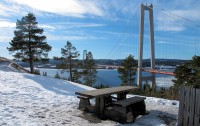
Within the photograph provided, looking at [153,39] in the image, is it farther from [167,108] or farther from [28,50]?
[167,108]

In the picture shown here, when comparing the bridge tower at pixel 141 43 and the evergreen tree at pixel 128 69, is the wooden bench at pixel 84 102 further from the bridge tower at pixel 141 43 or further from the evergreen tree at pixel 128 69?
the evergreen tree at pixel 128 69

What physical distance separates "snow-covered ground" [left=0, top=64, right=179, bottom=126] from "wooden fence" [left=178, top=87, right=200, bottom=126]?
53 centimetres

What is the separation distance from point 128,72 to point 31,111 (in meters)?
23.5

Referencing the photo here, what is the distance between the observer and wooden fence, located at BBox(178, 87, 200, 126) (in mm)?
4855

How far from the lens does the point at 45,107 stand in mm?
6270

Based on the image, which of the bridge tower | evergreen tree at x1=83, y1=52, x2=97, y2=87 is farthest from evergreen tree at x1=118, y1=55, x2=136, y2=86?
evergreen tree at x1=83, y1=52, x2=97, y2=87

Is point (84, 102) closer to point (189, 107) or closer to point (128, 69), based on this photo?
point (189, 107)

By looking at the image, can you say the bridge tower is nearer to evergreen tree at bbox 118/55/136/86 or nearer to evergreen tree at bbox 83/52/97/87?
evergreen tree at bbox 118/55/136/86

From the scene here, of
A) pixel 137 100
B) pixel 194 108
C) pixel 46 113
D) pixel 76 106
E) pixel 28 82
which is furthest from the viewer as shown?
pixel 28 82

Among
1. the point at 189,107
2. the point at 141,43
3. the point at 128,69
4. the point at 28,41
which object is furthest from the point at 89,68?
the point at 189,107

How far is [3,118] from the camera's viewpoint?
5.04m

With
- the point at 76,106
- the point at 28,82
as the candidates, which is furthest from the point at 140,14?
the point at 76,106

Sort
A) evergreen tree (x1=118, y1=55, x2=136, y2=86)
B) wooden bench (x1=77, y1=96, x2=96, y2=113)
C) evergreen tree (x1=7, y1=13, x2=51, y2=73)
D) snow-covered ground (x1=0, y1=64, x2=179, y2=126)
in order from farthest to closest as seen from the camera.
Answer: evergreen tree (x1=118, y1=55, x2=136, y2=86), evergreen tree (x1=7, y1=13, x2=51, y2=73), wooden bench (x1=77, y1=96, x2=96, y2=113), snow-covered ground (x1=0, y1=64, x2=179, y2=126)

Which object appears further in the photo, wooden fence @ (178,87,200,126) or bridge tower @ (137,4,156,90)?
bridge tower @ (137,4,156,90)
